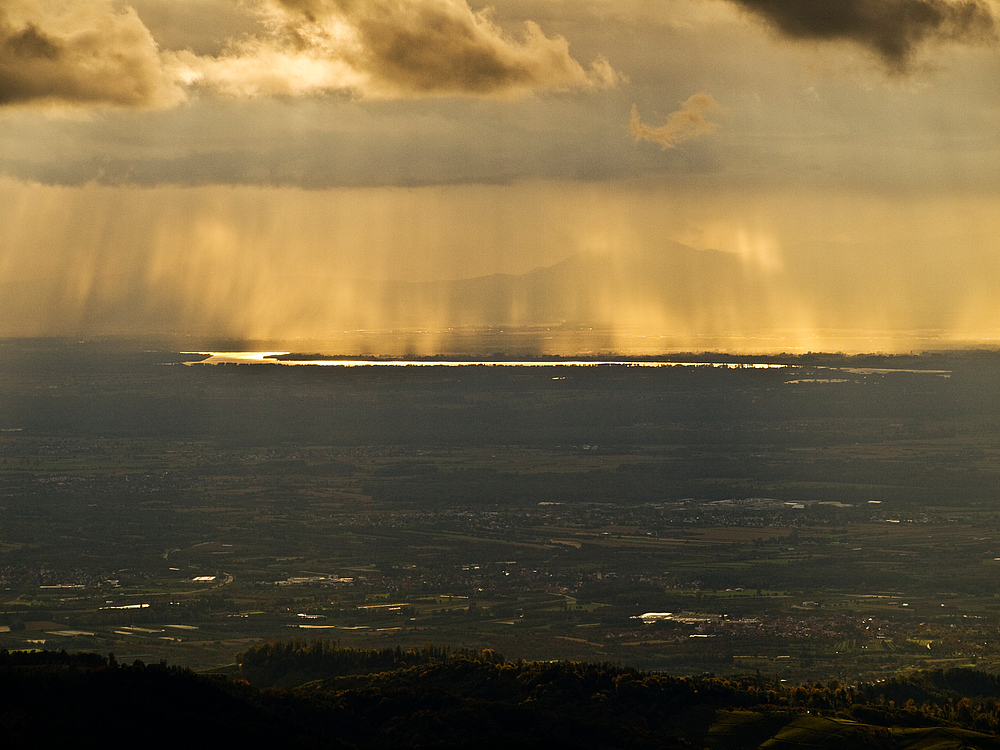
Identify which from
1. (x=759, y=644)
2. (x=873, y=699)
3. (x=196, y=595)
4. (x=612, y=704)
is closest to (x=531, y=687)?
(x=612, y=704)

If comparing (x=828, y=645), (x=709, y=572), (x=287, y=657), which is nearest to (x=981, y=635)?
(x=828, y=645)

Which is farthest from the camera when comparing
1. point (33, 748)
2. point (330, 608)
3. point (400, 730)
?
point (330, 608)

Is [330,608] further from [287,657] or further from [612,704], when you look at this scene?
[612,704]

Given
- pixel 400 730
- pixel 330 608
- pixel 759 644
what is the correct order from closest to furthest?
pixel 400 730
pixel 759 644
pixel 330 608

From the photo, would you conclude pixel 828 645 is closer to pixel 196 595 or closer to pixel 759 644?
pixel 759 644

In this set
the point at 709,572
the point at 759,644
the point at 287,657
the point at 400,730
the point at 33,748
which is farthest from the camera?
the point at 709,572

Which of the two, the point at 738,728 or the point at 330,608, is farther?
the point at 330,608
